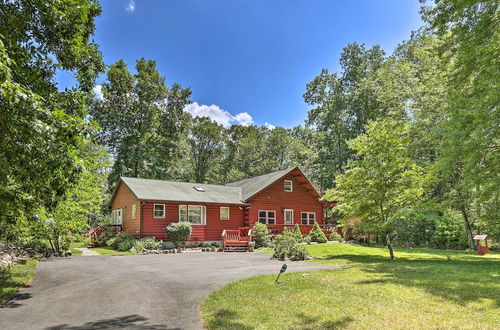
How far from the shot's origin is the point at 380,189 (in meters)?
15.1

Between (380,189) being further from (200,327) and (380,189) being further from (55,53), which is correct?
(55,53)

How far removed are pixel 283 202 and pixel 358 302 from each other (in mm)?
21676

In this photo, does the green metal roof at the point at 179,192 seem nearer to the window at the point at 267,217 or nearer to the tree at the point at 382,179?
the window at the point at 267,217

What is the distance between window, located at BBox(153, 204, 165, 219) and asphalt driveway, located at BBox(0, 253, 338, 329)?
10700mm

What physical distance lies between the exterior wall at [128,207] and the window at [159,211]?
108 centimetres

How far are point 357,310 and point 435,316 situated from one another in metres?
1.30

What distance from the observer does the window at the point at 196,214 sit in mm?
23797

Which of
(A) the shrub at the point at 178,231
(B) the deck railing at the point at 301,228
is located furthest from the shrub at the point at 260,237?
(A) the shrub at the point at 178,231

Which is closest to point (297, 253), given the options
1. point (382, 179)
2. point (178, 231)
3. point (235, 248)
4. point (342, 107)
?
point (382, 179)

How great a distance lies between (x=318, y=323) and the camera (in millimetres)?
5270

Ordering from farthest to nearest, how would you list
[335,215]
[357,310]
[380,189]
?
[335,215], [380,189], [357,310]

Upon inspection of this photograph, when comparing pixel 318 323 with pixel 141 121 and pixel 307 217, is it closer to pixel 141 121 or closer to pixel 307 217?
pixel 307 217

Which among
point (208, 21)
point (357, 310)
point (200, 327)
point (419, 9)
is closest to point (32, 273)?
point (200, 327)

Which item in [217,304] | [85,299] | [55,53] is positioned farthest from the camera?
[55,53]
